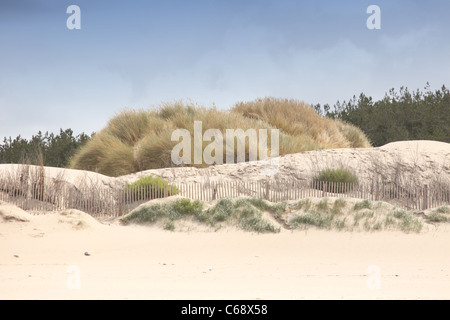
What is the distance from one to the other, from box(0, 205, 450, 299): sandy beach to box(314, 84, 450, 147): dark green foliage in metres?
16.3

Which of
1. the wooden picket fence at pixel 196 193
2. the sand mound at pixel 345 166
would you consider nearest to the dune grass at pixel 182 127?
the sand mound at pixel 345 166

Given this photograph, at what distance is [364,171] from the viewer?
14195mm

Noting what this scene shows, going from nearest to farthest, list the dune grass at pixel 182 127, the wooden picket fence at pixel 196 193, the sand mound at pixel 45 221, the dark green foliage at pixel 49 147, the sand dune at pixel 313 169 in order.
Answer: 1. the sand mound at pixel 45 221
2. the wooden picket fence at pixel 196 193
3. the sand dune at pixel 313 169
4. the dune grass at pixel 182 127
5. the dark green foliage at pixel 49 147

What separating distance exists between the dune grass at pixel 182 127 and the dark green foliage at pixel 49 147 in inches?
347

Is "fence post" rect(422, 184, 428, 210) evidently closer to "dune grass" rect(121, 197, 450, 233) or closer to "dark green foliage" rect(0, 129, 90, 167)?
"dune grass" rect(121, 197, 450, 233)

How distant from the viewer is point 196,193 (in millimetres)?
12227

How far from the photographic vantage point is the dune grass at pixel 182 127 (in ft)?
50.4

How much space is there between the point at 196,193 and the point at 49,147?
56.3ft

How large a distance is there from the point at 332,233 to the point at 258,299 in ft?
18.4

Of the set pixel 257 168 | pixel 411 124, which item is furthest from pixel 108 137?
pixel 411 124

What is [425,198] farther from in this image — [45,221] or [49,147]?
[49,147]

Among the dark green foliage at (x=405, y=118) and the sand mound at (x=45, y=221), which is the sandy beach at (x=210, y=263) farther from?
the dark green foliage at (x=405, y=118)

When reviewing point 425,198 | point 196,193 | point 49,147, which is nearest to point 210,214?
point 196,193
